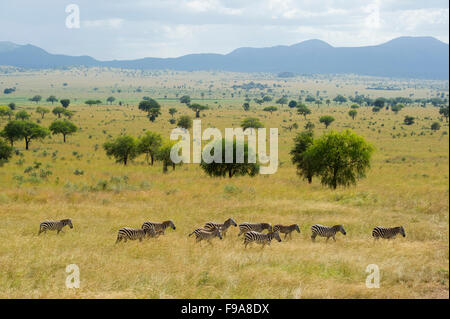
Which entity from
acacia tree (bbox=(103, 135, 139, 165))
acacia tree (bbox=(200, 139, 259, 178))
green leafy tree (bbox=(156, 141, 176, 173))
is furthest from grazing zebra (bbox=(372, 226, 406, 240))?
acacia tree (bbox=(103, 135, 139, 165))

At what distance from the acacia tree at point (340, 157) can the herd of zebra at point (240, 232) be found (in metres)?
17.9

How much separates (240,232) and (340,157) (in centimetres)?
2000

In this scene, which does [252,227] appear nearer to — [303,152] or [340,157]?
[340,157]

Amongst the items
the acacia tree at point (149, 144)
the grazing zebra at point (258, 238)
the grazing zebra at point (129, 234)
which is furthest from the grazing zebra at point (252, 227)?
the acacia tree at point (149, 144)

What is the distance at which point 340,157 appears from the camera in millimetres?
36500

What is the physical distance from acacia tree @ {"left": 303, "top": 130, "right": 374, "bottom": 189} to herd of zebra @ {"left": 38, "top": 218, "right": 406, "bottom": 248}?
17.9 metres

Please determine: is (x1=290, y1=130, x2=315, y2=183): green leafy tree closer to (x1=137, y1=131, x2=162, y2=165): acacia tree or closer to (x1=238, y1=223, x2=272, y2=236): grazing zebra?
(x1=137, y1=131, x2=162, y2=165): acacia tree

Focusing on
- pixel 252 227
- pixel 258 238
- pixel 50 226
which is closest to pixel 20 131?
pixel 50 226

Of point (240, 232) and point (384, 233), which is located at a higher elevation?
point (384, 233)

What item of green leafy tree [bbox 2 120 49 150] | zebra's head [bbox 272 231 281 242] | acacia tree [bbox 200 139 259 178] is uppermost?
green leafy tree [bbox 2 120 49 150]

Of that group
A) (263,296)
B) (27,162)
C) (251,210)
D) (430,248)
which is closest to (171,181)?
(251,210)

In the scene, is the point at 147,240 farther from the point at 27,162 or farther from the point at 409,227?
the point at 27,162

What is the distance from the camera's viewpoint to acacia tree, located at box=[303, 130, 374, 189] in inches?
1427

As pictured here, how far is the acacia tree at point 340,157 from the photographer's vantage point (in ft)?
119
